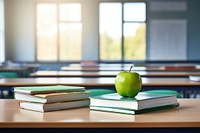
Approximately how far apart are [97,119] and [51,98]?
0.26 m

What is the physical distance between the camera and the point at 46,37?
11.1 metres

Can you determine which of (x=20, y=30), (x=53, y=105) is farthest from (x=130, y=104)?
(x=20, y=30)

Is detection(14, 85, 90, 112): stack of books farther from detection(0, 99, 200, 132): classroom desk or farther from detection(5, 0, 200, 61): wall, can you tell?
detection(5, 0, 200, 61): wall

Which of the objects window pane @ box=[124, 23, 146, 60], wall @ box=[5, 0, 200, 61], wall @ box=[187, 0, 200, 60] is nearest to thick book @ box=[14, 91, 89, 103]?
wall @ box=[5, 0, 200, 61]

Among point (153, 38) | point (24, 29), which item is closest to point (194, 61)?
point (153, 38)

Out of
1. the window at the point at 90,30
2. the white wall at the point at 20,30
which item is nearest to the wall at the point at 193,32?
the window at the point at 90,30

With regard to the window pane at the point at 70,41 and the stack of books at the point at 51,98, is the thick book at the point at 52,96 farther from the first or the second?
the window pane at the point at 70,41

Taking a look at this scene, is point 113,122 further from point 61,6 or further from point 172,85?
point 61,6

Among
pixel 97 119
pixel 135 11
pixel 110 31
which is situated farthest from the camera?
pixel 110 31

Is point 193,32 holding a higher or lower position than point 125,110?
higher

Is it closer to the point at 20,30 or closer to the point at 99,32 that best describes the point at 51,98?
the point at 99,32

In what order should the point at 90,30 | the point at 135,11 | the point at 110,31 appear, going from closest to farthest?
the point at 135,11 → the point at 90,30 → the point at 110,31

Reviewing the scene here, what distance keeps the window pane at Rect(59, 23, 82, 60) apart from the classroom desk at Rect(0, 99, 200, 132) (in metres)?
9.49

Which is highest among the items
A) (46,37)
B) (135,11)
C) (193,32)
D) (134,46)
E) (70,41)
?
(135,11)
